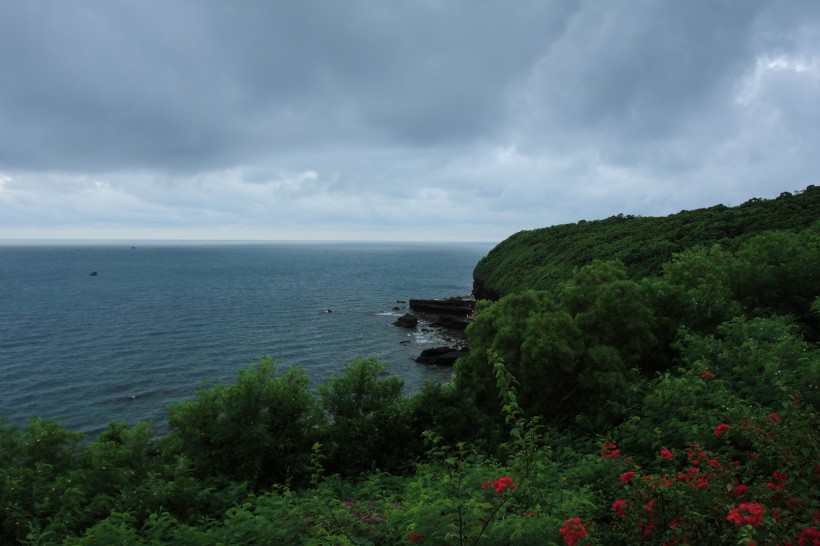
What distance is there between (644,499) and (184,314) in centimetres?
8114

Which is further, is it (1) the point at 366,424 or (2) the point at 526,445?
(1) the point at 366,424

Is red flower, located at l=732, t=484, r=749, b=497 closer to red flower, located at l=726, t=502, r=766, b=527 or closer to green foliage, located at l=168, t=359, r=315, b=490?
red flower, located at l=726, t=502, r=766, b=527

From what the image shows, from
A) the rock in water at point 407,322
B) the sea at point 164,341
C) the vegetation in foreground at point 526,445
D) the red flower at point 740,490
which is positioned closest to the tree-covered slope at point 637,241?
the rock in water at point 407,322

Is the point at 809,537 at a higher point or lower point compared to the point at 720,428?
Result: lower

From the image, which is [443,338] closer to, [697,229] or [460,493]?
[697,229]

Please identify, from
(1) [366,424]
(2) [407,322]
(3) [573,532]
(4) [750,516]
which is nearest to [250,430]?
(1) [366,424]

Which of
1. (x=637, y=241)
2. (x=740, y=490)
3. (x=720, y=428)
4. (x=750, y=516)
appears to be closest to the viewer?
(x=750, y=516)

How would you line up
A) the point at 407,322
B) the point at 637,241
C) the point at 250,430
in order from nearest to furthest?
the point at 250,430 → the point at 637,241 → the point at 407,322

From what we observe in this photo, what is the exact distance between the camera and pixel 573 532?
613 centimetres

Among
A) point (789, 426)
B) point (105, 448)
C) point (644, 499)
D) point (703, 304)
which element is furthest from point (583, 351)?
point (105, 448)

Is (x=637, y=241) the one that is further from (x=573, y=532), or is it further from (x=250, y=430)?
(x=573, y=532)

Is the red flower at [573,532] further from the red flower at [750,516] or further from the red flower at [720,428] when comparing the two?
the red flower at [720,428]

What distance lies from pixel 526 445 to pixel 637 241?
215 feet

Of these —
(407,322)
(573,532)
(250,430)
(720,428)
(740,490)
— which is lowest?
(407,322)
